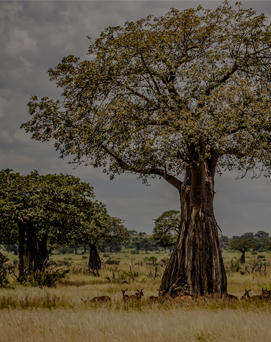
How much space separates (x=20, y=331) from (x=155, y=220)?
1300 inches

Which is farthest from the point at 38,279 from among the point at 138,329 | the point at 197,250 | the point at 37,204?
the point at 138,329

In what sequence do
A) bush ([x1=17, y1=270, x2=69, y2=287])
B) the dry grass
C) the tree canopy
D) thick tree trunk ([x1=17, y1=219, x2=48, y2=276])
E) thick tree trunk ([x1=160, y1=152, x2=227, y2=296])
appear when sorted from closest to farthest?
the dry grass < thick tree trunk ([x1=160, y1=152, x2=227, y2=296]) < the tree canopy < bush ([x1=17, y1=270, x2=69, y2=287]) < thick tree trunk ([x1=17, y1=219, x2=48, y2=276])

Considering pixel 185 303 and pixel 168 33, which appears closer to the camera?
pixel 185 303

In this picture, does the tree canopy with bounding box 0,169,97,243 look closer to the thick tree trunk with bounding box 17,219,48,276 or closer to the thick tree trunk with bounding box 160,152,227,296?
the thick tree trunk with bounding box 17,219,48,276

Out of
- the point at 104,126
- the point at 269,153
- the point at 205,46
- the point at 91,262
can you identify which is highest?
the point at 205,46

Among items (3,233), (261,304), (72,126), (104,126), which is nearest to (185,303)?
(261,304)

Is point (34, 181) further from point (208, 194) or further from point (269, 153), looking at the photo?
point (269, 153)

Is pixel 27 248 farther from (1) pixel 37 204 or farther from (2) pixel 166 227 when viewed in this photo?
(2) pixel 166 227

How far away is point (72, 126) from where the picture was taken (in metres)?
13.2

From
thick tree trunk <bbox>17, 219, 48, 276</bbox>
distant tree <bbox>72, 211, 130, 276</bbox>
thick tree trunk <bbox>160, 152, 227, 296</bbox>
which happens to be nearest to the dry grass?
thick tree trunk <bbox>160, 152, 227, 296</bbox>

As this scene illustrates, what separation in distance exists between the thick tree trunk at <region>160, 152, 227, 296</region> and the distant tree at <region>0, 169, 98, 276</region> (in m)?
7.93

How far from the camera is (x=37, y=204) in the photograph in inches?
686

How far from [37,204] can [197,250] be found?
944 centimetres

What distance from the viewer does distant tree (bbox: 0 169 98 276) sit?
1714 cm
